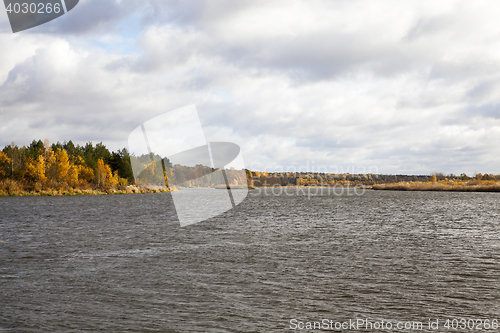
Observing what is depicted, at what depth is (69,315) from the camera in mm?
12188

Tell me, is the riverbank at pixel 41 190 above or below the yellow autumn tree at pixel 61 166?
below

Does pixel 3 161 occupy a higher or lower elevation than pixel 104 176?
higher

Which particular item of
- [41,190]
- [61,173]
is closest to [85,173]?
[61,173]

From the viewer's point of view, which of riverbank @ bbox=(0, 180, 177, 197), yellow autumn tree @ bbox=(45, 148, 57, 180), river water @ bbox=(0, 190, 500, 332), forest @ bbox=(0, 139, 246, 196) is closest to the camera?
river water @ bbox=(0, 190, 500, 332)

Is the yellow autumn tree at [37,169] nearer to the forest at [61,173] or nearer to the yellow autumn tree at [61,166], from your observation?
the forest at [61,173]

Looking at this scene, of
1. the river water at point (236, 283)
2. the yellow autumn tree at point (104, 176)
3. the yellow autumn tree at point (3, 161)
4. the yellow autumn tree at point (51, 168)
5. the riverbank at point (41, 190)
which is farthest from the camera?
the yellow autumn tree at point (104, 176)

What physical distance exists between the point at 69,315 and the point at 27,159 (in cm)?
13284

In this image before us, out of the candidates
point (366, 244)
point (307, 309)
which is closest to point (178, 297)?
point (307, 309)

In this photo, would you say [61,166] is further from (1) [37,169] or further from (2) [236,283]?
(2) [236,283]

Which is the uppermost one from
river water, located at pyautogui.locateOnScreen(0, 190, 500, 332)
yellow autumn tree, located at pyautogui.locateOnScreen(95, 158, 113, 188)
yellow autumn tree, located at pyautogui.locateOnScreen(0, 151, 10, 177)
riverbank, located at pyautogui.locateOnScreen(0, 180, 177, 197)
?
yellow autumn tree, located at pyautogui.locateOnScreen(0, 151, 10, 177)

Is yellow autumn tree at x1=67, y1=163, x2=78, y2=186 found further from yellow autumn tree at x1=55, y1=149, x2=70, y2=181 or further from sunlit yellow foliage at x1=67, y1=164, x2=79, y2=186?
yellow autumn tree at x1=55, y1=149, x2=70, y2=181

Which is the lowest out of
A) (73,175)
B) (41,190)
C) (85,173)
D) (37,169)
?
(41,190)

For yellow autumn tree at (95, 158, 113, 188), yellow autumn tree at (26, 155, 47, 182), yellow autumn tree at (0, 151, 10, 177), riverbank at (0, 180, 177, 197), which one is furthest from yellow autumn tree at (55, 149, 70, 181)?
yellow autumn tree at (95, 158, 113, 188)

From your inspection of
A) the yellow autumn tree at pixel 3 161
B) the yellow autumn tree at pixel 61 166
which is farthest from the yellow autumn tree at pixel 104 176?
the yellow autumn tree at pixel 3 161
